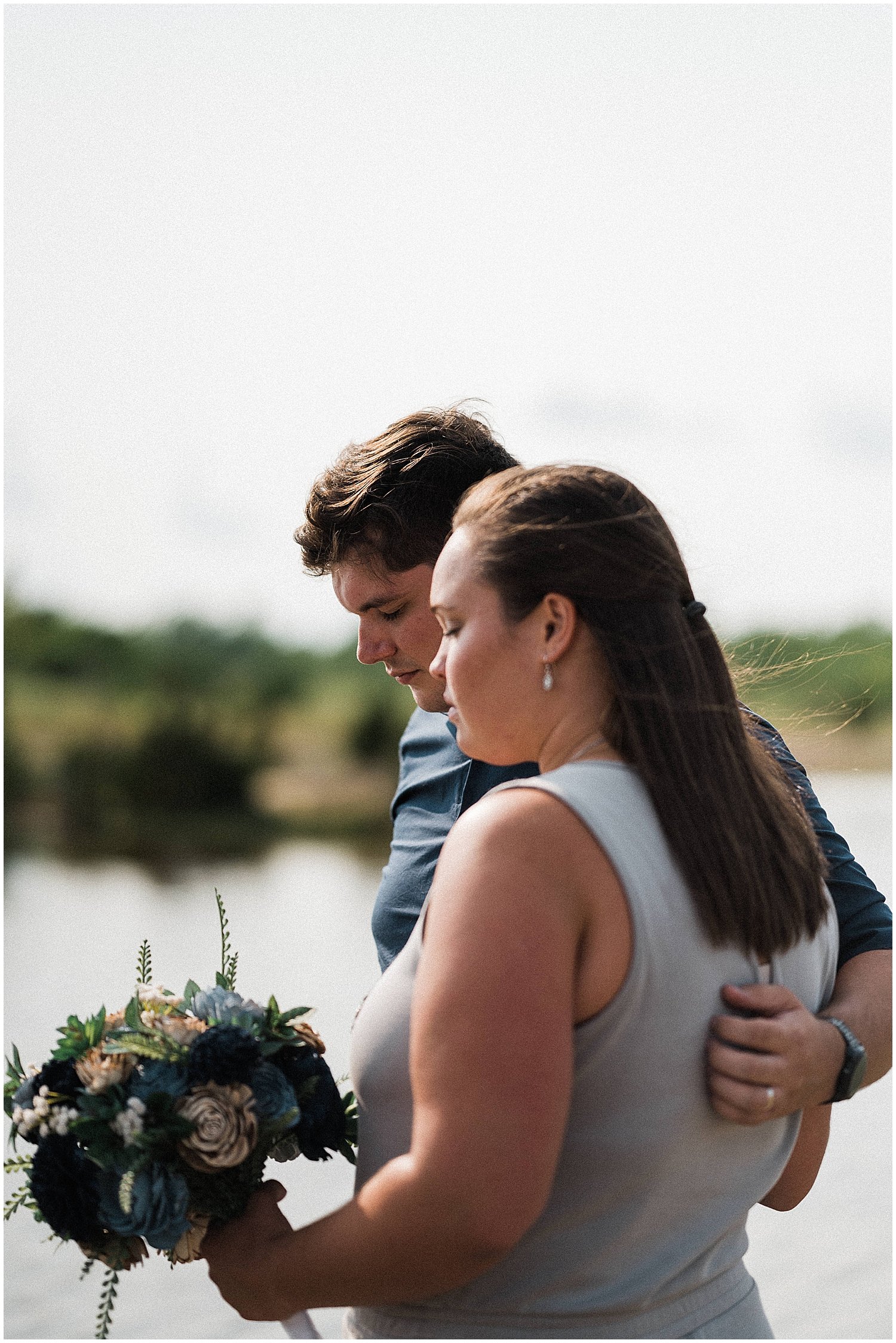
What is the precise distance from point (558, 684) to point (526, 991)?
1.18 feet

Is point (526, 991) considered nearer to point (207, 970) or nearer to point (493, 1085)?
point (493, 1085)

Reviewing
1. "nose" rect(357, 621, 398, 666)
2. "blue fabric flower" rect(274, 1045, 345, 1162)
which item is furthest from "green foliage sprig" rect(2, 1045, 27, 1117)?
"nose" rect(357, 621, 398, 666)

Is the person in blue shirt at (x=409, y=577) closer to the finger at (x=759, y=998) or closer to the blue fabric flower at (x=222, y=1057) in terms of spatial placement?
the finger at (x=759, y=998)

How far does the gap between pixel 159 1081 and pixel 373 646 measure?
1.05 meters

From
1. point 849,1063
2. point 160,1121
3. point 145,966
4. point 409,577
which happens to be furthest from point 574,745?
point 409,577

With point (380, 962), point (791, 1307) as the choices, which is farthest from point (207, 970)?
point (380, 962)

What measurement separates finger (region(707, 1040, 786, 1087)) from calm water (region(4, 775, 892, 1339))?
3.70 m

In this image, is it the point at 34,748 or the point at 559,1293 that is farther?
the point at 34,748

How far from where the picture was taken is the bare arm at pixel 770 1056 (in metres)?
1.28

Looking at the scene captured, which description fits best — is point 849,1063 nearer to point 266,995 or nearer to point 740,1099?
point 740,1099

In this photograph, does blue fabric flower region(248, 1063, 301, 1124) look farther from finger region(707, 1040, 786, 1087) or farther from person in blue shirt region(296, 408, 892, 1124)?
person in blue shirt region(296, 408, 892, 1124)

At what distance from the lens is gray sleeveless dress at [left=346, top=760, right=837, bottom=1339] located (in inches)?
48.3

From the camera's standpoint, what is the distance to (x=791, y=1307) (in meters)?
4.71

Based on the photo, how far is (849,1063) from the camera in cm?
146
